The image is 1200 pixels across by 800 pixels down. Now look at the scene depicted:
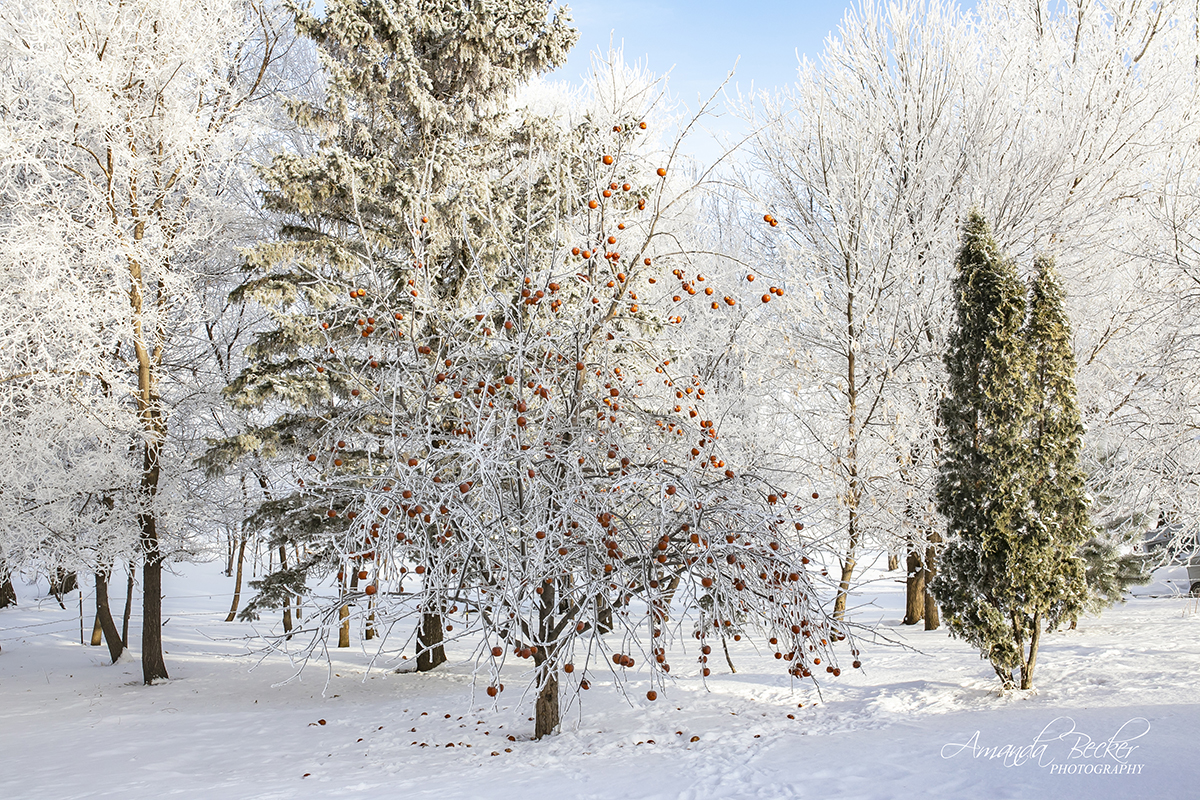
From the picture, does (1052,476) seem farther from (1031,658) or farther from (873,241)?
(873,241)

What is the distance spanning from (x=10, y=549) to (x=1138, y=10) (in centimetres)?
1863

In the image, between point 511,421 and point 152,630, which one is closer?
point 511,421

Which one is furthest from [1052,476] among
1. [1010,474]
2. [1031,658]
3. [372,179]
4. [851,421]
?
[372,179]

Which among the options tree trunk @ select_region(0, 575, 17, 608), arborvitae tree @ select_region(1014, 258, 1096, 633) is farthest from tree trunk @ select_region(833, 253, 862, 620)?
tree trunk @ select_region(0, 575, 17, 608)

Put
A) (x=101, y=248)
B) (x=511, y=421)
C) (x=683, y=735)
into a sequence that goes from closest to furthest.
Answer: (x=511, y=421), (x=683, y=735), (x=101, y=248)

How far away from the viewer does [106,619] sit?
459 inches

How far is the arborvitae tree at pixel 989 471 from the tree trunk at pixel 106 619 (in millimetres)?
11746

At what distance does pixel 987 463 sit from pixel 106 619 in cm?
1288

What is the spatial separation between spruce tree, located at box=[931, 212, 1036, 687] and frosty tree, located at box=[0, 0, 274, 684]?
9.88 metres

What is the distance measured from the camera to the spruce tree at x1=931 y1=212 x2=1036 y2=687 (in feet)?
22.0

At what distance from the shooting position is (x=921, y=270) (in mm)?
9664

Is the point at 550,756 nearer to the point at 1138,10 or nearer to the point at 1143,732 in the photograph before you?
the point at 1143,732

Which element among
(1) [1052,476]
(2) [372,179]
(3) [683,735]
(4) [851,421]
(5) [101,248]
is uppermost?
(2) [372,179]

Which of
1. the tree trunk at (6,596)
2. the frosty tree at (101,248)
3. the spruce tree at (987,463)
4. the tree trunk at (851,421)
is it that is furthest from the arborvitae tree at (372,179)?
the tree trunk at (6,596)
